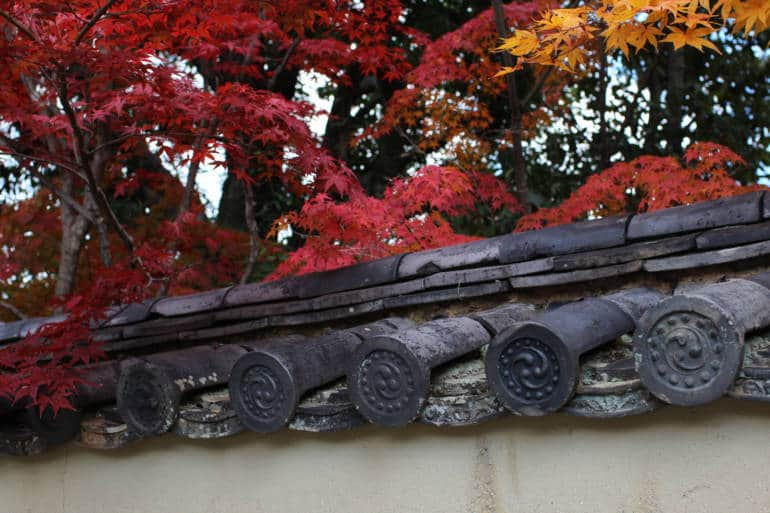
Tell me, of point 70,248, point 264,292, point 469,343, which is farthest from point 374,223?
point 70,248

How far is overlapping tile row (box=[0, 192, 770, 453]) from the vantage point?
8.57 feet

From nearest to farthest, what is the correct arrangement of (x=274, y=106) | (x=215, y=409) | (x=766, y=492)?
(x=766, y=492) → (x=215, y=409) → (x=274, y=106)

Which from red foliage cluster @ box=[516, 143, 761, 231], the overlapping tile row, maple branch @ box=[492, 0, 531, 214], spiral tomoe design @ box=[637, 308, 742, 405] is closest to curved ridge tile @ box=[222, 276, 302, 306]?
the overlapping tile row

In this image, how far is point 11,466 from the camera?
491 centimetres

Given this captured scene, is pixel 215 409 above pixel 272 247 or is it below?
below

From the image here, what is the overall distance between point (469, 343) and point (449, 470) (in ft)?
1.81

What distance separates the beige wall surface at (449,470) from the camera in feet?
9.25

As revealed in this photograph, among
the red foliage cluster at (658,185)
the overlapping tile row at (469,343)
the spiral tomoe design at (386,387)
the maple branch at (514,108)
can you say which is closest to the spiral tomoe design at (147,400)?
the overlapping tile row at (469,343)

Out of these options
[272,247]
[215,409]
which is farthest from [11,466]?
[272,247]

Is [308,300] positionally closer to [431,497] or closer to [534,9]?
[431,497]

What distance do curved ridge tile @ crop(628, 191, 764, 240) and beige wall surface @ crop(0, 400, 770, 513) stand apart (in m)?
0.86

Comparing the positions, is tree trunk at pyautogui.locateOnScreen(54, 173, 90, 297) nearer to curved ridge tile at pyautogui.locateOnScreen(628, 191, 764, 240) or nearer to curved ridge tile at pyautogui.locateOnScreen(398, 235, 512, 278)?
curved ridge tile at pyautogui.locateOnScreen(398, 235, 512, 278)

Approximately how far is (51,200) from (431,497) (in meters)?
8.29

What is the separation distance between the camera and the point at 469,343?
3.35 m
